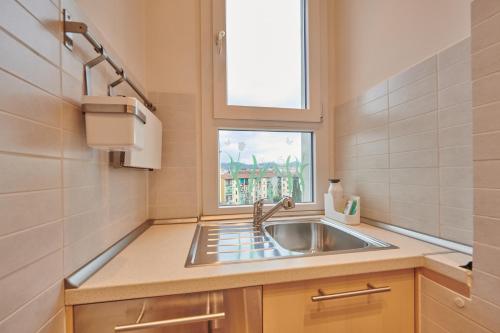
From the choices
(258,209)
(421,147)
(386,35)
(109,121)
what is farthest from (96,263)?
(386,35)

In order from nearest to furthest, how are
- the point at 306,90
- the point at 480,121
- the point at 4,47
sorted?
the point at 4,47 → the point at 480,121 → the point at 306,90

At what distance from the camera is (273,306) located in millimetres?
707

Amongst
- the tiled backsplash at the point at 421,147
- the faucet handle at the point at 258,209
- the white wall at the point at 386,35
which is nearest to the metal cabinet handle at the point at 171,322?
the faucet handle at the point at 258,209

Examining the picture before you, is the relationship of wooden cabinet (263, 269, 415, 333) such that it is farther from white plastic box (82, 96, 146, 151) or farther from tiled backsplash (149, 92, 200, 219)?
tiled backsplash (149, 92, 200, 219)

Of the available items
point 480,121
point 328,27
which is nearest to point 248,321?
point 480,121

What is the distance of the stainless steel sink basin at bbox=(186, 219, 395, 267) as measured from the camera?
820mm

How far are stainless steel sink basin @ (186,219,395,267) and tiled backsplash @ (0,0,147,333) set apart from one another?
342 mm

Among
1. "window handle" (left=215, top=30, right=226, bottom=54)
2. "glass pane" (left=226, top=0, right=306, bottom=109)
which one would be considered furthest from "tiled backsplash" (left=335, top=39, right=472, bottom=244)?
"window handle" (left=215, top=30, right=226, bottom=54)

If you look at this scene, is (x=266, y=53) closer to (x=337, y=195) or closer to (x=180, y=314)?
(x=337, y=195)

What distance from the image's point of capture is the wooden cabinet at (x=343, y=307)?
2.33 ft

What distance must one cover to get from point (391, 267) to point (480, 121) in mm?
513

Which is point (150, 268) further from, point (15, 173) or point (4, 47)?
point (4, 47)

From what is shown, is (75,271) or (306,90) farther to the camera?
(306,90)

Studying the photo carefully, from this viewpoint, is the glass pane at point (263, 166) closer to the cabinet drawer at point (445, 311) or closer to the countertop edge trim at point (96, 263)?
the countertop edge trim at point (96, 263)
